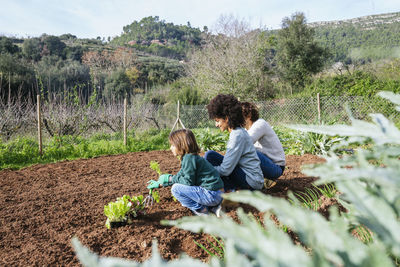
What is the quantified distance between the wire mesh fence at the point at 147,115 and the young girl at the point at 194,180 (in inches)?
153

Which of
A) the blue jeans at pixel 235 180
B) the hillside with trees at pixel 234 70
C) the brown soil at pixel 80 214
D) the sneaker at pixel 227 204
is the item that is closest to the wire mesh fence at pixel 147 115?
the hillside with trees at pixel 234 70

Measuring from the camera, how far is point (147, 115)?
11523mm

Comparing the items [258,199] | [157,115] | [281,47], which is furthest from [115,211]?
[281,47]

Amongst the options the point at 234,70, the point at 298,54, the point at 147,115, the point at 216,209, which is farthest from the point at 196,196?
the point at 298,54

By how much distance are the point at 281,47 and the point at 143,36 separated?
169ft

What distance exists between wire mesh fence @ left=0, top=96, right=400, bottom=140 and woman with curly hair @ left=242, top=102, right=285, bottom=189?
8.97 ft


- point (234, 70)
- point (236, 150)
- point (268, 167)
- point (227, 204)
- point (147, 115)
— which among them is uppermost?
point (234, 70)

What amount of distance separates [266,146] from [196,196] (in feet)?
4.30

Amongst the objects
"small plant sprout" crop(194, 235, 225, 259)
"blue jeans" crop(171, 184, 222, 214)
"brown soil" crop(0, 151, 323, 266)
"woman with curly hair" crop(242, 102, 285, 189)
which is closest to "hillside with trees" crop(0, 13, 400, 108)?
"brown soil" crop(0, 151, 323, 266)

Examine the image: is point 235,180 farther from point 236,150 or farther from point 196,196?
point 196,196

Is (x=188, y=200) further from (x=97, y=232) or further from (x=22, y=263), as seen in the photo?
(x=22, y=263)

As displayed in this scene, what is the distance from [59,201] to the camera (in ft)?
10.7

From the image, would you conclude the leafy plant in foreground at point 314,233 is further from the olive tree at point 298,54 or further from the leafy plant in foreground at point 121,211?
the olive tree at point 298,54

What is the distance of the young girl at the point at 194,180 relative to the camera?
98.7 inches
